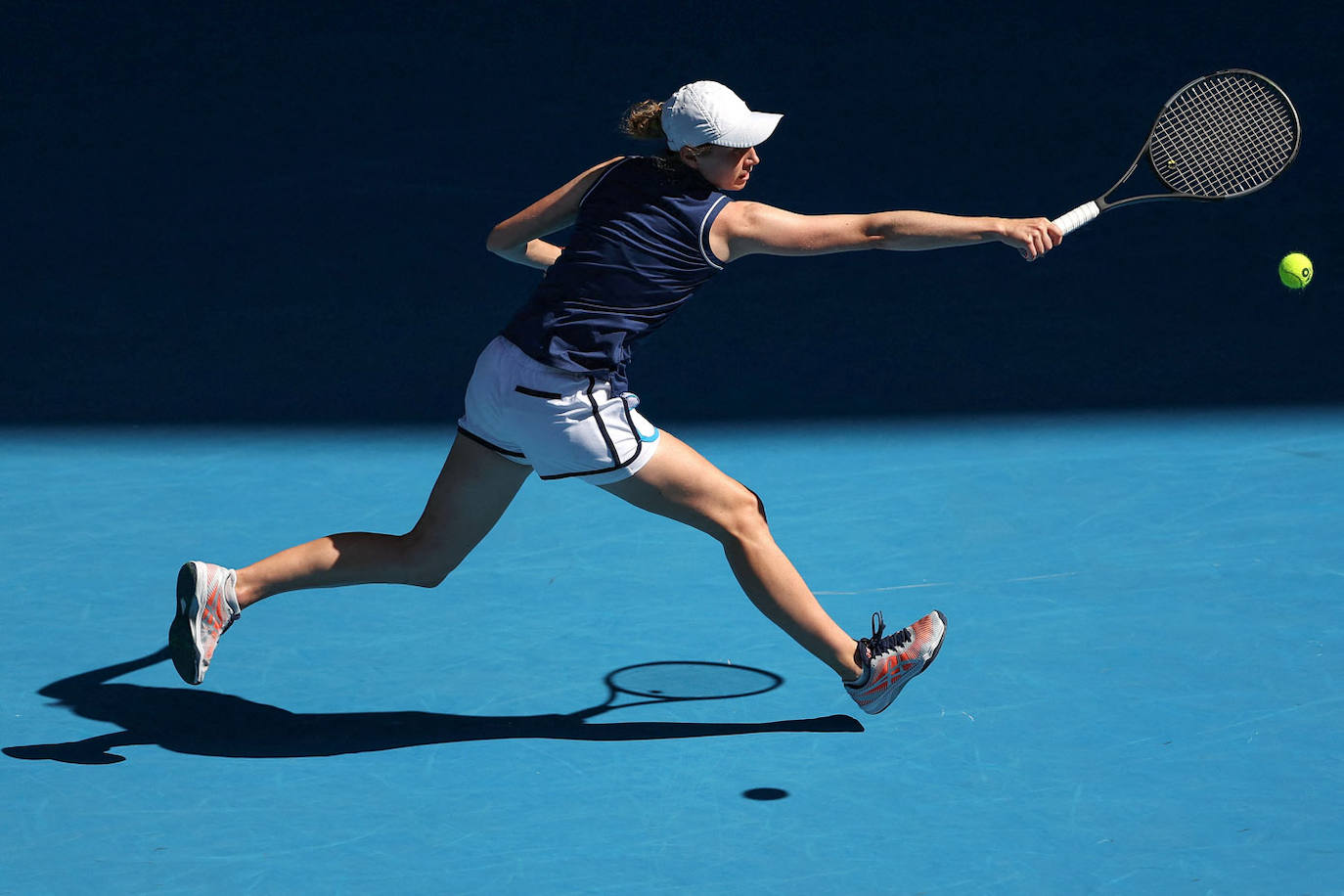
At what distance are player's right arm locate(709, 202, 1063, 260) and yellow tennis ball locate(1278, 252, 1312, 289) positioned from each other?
3.09 meters

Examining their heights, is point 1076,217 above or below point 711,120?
below

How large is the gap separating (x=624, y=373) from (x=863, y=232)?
2.25ft

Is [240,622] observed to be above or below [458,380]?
below

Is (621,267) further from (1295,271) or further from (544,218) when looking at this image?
(1295,271)

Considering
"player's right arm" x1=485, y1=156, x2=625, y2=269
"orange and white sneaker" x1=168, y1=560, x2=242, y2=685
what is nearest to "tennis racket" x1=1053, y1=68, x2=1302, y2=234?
"player's right arm" x1=485, y1=156, x2=625, y2=269

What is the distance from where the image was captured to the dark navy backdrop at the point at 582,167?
7605 millimetres

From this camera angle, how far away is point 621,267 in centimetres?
429

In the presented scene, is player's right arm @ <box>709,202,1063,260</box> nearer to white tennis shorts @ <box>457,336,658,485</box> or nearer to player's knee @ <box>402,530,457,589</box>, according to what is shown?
white tennis shorts @ <box>457,336,658,485</box>

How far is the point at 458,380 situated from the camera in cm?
759

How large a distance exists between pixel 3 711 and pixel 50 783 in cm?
51

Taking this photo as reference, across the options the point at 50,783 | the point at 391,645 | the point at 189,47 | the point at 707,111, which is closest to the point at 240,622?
the point at 391,645

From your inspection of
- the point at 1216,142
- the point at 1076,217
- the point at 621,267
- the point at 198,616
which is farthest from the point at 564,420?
the point at 1216,142

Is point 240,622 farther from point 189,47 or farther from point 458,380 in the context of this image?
point 189,47

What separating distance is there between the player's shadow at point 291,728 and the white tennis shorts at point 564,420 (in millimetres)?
670
